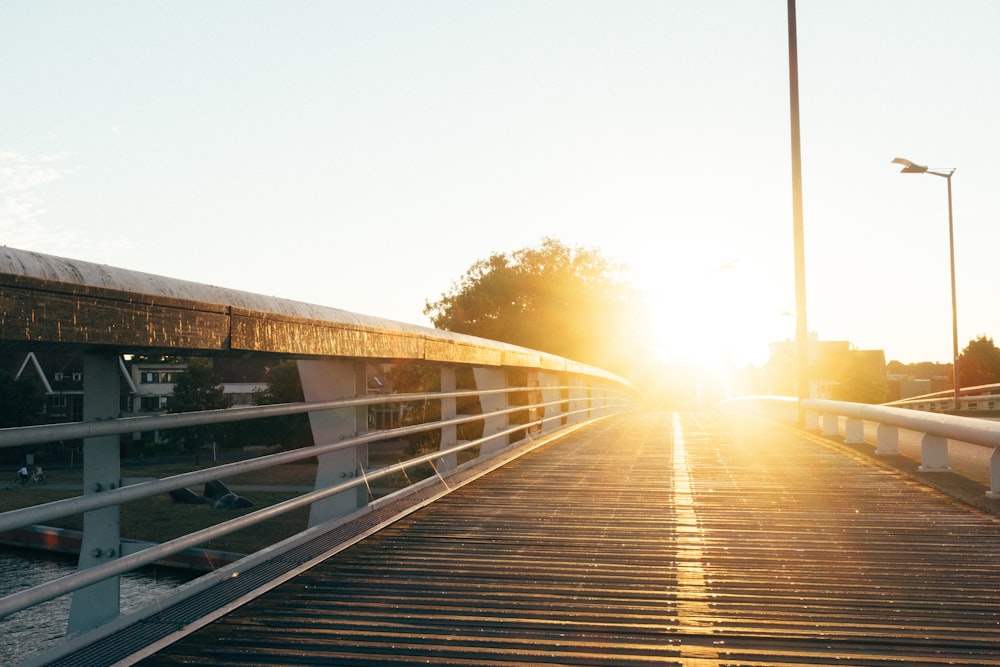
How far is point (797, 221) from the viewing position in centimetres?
1903

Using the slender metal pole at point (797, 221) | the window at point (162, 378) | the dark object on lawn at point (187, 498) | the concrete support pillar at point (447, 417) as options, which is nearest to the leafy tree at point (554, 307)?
the dark object on lawn at point (187, 498)

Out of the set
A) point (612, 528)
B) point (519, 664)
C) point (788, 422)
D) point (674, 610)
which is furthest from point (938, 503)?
point (788, 422)

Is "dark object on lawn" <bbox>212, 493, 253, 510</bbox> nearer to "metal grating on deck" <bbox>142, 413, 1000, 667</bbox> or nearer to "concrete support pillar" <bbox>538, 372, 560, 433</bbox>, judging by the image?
"concrete support pillar" <bbox>538, 372, 560, 433</bbox>

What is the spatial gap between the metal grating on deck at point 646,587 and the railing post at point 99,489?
304 mm

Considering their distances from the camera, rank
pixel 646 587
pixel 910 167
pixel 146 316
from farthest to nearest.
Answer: pixel 910 167
pixel 646 587
pixel 146 316

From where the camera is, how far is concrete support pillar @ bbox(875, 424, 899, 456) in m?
10.6

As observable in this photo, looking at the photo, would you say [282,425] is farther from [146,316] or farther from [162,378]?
[146,316]

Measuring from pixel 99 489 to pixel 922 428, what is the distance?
7189mm

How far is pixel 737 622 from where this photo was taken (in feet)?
13.1

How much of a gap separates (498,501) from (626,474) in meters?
2.36

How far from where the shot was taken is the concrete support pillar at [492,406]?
34.2 feet

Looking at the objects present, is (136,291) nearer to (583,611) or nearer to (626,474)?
(583,611)

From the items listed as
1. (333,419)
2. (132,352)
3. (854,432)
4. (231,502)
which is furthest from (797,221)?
(231,502)

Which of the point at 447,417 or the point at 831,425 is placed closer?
the point at 447,417
